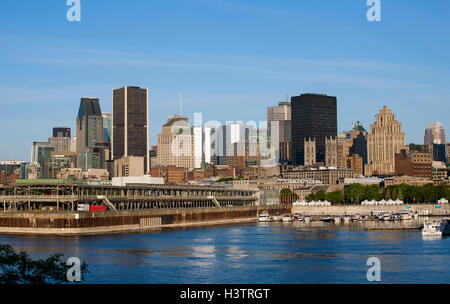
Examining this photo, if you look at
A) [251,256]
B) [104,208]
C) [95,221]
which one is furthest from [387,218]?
[251,256]

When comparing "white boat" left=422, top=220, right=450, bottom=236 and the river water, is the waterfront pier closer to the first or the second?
the river water

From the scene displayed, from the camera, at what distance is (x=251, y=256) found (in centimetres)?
8012

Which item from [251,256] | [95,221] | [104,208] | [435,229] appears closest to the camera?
[251,256]

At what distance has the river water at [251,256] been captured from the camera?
209 ft

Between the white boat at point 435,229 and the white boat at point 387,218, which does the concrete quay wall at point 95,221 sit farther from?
the white boat at point 435,229

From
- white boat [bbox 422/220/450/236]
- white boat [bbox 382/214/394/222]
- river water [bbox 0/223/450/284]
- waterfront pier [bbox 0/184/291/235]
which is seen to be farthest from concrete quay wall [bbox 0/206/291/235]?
white boat [bbox 422/220/450/236]

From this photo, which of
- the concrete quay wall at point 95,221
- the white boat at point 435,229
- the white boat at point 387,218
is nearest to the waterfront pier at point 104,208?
the concrete quay wall at point 95,221

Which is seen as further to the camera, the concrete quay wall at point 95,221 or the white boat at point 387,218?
the white boat at point 387,218

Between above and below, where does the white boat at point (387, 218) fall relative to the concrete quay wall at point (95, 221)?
below

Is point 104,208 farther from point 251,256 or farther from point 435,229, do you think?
point 435,229

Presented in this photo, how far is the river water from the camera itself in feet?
209

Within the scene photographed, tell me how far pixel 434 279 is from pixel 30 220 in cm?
7620

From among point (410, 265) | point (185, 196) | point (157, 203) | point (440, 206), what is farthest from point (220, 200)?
point (410, 265)
